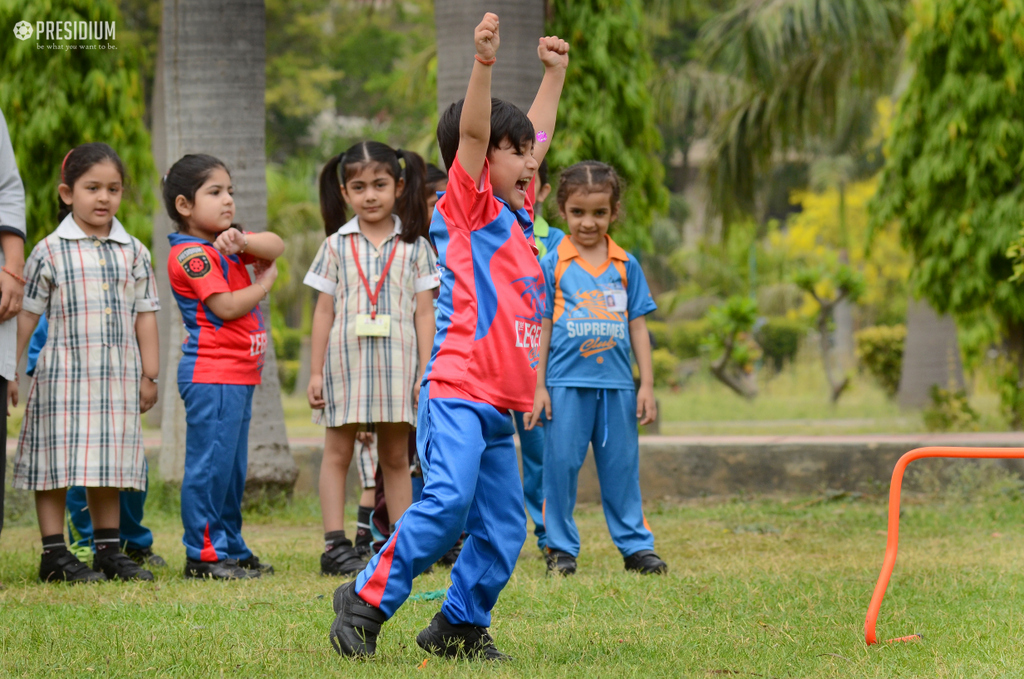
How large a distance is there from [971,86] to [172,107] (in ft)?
16.9

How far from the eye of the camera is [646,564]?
455 centimetres

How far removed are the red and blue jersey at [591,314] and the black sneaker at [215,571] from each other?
146 cm

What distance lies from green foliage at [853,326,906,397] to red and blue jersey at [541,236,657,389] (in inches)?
456

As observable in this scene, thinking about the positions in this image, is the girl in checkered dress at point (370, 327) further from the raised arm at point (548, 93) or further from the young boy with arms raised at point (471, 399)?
the young boy with arms raised at point (471, 399)

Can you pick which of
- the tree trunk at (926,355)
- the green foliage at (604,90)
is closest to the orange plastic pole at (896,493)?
the green foliage at (604,90)

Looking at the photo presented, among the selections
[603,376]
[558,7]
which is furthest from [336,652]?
[558,7]

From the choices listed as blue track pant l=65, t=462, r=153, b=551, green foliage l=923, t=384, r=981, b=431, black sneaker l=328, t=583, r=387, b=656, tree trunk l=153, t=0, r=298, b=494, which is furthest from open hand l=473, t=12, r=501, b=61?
green foliage l=923, t=384, r=981, b=431

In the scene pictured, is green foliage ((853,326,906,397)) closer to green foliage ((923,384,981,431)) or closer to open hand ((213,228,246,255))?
green foliage ((923,384,981,431))

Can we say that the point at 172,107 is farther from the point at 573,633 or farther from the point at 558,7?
the point at 573,633

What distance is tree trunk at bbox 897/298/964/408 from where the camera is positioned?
12.2 meters

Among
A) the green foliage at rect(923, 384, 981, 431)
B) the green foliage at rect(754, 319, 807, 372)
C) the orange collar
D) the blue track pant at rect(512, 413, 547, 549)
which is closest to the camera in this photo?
the orange collar

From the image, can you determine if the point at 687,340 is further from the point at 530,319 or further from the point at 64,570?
the point at 530,319

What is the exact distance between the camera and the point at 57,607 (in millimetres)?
3830

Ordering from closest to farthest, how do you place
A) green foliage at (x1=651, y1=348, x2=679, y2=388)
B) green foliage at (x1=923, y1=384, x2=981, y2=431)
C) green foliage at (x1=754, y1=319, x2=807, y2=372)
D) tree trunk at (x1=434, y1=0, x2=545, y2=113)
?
tree trunk at (x1=434, y1=0, x2=545, y2=113) → green foliage at (x1=923, y1=384, x2=981, y2=431) → green foliage at (x1=651, y1=348, x2=679, y2=388) → green foliage at (x1=754, y1=319, x2=807, y2=372)
